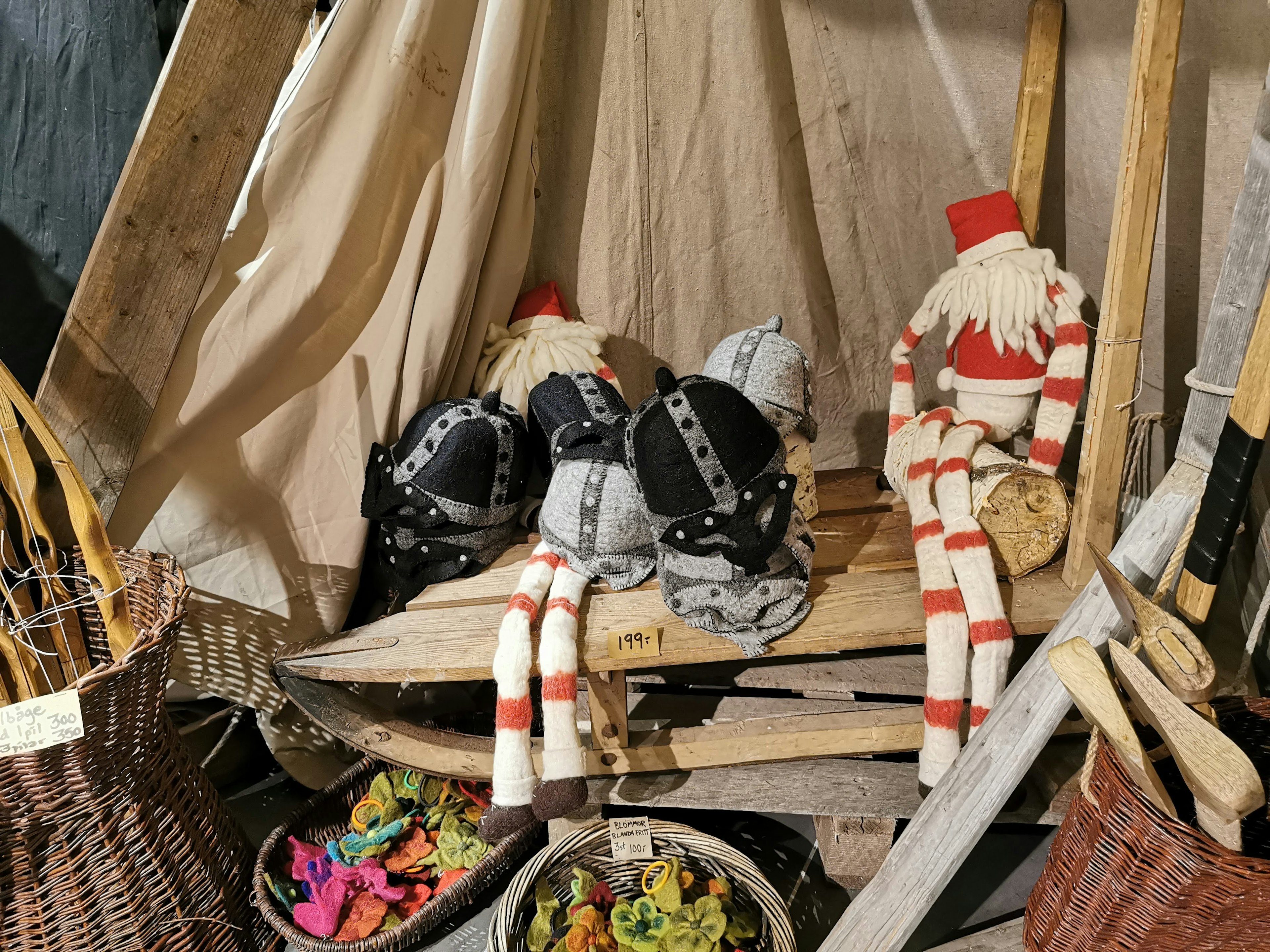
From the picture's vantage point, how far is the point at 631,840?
1.28 meters

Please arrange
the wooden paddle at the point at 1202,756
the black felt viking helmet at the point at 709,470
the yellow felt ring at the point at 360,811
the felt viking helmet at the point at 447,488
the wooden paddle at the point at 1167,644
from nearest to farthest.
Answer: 1. the wooden paddle at the point at 1202,756
2. the wooden paddle at the point at 1167,644
3. the black felt viking helmet at the point at 709,470
4. the felt viking helmet at the point at 447,488
5. the yellow felt ring at the point at 360,811

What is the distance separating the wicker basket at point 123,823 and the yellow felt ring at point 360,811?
216mm

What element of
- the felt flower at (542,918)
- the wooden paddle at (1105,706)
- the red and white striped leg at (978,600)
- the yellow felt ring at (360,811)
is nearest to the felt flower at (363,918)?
the yellow felt ring at (360,811)

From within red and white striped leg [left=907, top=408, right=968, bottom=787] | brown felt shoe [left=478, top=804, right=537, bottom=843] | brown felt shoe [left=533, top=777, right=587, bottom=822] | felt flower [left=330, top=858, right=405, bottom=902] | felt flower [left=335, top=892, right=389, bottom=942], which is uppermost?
red and white striped leg [left=907, top=408, right=968, bottom=787]

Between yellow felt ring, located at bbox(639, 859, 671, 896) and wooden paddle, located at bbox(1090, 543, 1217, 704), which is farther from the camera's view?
yellow felt ring, located at bbox(639, 859, 671, 896)

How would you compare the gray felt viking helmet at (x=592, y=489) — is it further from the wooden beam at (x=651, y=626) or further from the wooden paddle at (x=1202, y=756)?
the wooden paddle at (x=1202, y=756)

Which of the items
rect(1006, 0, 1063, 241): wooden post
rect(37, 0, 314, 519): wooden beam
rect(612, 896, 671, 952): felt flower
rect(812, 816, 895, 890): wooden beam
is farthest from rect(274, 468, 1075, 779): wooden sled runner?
rect(1006, 0, 1063, 241): wooden post

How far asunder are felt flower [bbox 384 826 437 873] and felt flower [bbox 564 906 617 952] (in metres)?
0.33

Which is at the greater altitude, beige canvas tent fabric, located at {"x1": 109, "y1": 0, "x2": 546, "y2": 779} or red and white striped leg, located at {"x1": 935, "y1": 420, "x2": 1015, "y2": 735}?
beige canvas tent fabric, located at {"x1": 109, "y1": 0, "x2": 546, "y2": 779}

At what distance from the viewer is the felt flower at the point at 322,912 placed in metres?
1.25

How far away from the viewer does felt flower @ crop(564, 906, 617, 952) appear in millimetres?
1171

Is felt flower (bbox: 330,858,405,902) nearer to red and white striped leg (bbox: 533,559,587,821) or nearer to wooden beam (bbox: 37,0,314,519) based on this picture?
red and white striped leg (bbox: 533,559,587,821)

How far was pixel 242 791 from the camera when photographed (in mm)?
1668

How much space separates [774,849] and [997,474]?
0.78 m
